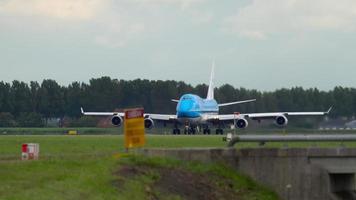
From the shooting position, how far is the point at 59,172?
65.8 ft

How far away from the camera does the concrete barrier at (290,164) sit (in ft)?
83.4

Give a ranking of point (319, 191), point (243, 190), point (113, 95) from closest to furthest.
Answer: point (243, 190) < point (319, 191) < point (113, 95)

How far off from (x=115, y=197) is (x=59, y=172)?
2.18 m

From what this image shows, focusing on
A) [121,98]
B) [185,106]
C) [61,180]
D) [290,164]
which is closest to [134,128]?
[290,164]

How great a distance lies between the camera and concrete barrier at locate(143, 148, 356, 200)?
25.4 meters

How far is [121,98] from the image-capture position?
120438 mm

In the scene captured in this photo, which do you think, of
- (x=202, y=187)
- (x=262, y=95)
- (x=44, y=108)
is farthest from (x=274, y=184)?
(x=44, y=108)

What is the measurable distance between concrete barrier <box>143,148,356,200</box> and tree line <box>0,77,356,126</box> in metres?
74.6

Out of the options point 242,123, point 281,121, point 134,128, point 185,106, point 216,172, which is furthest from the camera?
point 185,106

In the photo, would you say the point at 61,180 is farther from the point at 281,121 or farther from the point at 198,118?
the point at 198,118

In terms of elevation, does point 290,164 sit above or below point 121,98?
below

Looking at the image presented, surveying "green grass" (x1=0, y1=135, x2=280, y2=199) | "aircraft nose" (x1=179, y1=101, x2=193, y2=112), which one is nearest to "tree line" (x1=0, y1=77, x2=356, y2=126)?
"aircraft nose" (x1=179, y1=101, x2=193, y2=112)

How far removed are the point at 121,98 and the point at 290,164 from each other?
95.1 metres

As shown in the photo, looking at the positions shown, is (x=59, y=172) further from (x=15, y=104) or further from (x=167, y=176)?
(x=15, y=104)
